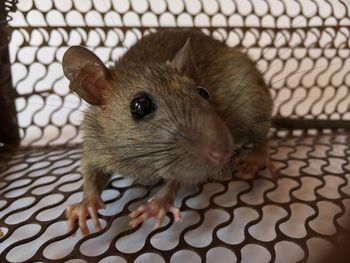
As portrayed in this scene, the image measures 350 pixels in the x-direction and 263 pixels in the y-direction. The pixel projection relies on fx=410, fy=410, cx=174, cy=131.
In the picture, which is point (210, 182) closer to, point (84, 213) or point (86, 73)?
point (84, 213)

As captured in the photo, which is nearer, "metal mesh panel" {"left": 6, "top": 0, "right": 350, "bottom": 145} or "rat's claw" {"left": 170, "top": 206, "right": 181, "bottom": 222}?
"rat's claw" {"left": 170, "top": 206, "right": 181, "bottom": 222}

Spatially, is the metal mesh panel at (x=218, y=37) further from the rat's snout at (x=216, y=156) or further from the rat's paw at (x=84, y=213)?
the rat's snout at (x=216, y=156)

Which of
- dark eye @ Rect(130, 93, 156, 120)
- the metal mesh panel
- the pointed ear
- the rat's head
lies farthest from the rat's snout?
the metal mesh panel

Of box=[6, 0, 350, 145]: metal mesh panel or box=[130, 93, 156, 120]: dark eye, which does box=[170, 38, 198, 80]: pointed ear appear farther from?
box=[6, 0, 350, 145]: metal mesh panel

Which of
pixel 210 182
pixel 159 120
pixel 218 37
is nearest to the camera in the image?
pixel 159 120

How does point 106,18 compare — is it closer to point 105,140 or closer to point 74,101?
point 74,101

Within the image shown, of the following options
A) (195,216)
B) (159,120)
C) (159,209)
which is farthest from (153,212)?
(159,120)

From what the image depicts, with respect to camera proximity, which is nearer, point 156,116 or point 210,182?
point 156,116

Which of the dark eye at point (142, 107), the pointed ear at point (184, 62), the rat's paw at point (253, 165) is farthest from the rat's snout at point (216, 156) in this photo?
the rat's paw at point (253, 165)
